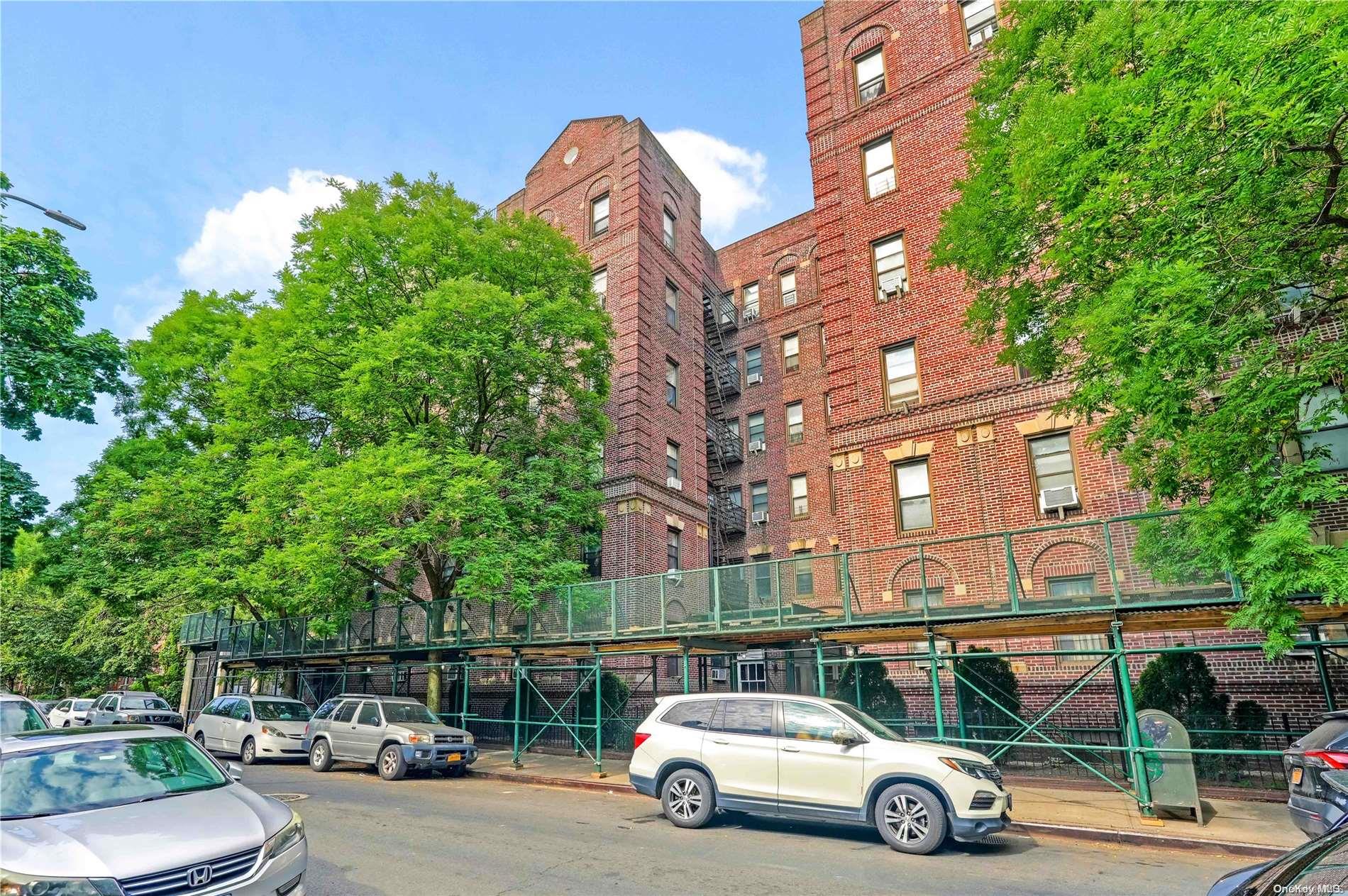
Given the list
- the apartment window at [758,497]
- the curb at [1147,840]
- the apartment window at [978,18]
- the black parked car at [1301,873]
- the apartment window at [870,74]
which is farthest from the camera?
the apartment window at [758,497]

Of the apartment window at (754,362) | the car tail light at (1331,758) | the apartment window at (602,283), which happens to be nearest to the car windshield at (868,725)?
the car tail light at (1331,758)

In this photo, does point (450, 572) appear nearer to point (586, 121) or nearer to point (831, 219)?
point (831, 219)

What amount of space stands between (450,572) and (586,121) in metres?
19.0

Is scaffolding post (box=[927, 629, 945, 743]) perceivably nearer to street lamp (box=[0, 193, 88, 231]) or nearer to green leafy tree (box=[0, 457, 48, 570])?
street lamp (box=[0, 193, 88, 231])

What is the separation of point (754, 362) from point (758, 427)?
129 inches

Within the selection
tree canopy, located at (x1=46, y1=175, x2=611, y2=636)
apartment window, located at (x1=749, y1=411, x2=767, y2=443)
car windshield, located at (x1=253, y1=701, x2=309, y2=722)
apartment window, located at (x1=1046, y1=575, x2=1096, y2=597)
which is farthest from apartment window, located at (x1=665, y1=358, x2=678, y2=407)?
car windshield, located at (x1=253, y1=701, x2=309, y2=722)

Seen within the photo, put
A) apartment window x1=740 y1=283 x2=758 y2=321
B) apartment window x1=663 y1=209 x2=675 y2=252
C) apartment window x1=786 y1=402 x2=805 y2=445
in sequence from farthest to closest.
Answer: apartment window x1=740 y1=283 x2=758 y2=321 < apartment window x1=786 y1=402 x2=805 y2=445 < apartment window x1=663 y1=209 x2=675 y2=252

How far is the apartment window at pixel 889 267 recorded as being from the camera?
68.2 ft

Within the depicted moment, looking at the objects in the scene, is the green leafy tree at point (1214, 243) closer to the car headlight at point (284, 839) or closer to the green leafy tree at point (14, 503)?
the car headlight at point (284, 839)

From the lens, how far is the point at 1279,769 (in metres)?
13.2

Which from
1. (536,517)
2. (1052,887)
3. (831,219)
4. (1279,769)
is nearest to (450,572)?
Result: (536,517)

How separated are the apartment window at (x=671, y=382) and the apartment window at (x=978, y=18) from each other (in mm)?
14061

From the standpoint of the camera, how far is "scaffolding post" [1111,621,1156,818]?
1019cm

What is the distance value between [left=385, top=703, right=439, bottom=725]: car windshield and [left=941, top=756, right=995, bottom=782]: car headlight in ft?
39.0
